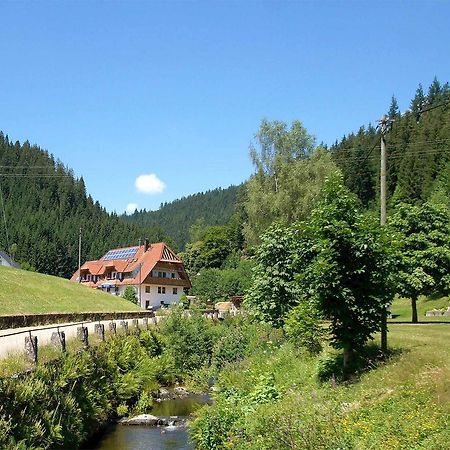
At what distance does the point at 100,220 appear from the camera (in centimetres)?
17175

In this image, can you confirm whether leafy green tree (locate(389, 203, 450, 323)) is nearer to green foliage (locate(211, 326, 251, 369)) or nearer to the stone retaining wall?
green foliage (locate(211, 326, 251, 369))

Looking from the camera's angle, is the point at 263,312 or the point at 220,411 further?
the point at 263,312

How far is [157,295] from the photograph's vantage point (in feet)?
266

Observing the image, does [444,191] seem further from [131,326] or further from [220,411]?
[220,411]

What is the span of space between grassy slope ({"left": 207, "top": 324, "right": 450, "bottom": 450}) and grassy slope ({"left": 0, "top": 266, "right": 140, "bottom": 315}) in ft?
68.6

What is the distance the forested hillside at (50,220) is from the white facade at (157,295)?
4821 cm

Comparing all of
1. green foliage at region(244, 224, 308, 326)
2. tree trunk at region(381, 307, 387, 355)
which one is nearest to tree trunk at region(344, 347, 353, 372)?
tree trunk at region(381, 307, 387, 355)

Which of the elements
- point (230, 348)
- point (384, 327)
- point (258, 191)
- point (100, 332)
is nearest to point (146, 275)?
point (258, 191)

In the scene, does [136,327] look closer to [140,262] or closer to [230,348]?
[230,348]

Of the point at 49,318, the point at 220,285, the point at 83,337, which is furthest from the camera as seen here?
the point at 220,285

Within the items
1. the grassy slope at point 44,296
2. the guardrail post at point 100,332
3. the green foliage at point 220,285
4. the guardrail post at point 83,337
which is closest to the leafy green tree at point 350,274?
the guardrail post at point 83,337

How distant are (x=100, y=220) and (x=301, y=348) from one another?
515 feet

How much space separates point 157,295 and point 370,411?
70.6 metres

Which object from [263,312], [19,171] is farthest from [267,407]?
[19,171]
